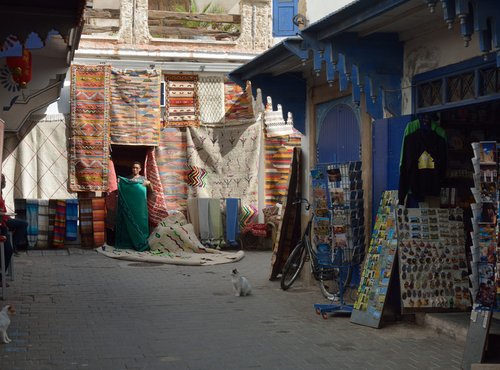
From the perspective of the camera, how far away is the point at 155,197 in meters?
15.8

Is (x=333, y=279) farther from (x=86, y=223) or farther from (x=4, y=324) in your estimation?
(x=86, y=223)

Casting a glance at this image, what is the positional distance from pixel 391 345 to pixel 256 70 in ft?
18.0

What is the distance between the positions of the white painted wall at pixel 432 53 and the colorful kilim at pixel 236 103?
8363 millimetres

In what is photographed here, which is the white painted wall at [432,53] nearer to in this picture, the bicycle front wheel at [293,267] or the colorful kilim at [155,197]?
the bicycle front wheel at [293,267]

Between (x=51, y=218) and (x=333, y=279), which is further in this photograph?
(x=51, y=218)

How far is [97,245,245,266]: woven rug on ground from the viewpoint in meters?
13.5

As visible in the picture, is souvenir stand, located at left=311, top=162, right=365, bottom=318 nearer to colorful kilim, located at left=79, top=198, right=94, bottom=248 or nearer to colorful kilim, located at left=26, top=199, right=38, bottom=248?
colorful kilim, located at left=79, top=198, right=94, bottom=248

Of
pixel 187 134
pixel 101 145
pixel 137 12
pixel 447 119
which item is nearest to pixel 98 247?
pixel 101 145

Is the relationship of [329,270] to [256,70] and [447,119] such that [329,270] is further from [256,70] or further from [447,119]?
[256,70]

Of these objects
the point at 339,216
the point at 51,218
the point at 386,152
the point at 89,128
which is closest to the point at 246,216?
the point at 89,128

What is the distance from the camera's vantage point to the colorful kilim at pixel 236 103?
54.1 ft

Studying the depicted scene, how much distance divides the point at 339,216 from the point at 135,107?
320 inches

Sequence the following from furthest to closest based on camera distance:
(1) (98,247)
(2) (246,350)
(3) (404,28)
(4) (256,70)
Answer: (1) (98,247) < (4) (256,70) < (3) (404,28) < (2) (246,350)

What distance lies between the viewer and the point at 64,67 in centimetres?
1250
